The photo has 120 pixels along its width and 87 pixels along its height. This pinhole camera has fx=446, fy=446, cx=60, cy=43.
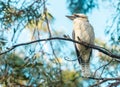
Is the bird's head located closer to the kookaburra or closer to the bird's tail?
the kookaburra

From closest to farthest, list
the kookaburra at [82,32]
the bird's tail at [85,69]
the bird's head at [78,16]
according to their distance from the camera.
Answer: the bird's tail at [85,69] → the kookaburra at [82,32] → the bird's head at [78,16]

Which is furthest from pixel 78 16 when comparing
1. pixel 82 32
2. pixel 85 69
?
pixel 85 69

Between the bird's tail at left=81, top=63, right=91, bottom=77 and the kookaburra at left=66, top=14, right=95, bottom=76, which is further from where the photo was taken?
the kookaburra at left=66, top=14, right=95, bottom=76

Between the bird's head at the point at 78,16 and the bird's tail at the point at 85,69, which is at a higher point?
the bird's head at the point at 78,16

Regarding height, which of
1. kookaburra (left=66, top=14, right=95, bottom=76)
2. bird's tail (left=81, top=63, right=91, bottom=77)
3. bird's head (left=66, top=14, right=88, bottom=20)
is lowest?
bird's tail (left=81, top=63, right=91, bottom=77)

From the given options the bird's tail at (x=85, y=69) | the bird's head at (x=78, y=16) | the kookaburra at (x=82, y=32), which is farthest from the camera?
the bird's head at (x=78, y=16)

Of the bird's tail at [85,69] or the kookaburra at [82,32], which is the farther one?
the kookaburra at [82,32]

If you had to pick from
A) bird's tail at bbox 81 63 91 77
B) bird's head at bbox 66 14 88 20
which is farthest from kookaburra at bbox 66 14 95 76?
bird's tail at bbox 81 63 91 77

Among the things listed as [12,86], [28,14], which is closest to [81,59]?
[28,14]

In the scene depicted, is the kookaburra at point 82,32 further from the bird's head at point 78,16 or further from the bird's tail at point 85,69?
the bird's tail at point 85,69

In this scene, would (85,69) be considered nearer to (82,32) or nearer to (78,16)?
(82,32)

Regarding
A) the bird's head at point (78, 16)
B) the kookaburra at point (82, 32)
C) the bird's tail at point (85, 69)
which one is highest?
the bird's head at point (78, 16)

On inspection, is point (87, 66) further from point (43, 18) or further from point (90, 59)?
point (43, 18)

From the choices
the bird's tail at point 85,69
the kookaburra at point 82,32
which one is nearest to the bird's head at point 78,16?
the kookaburra at point 82,32
